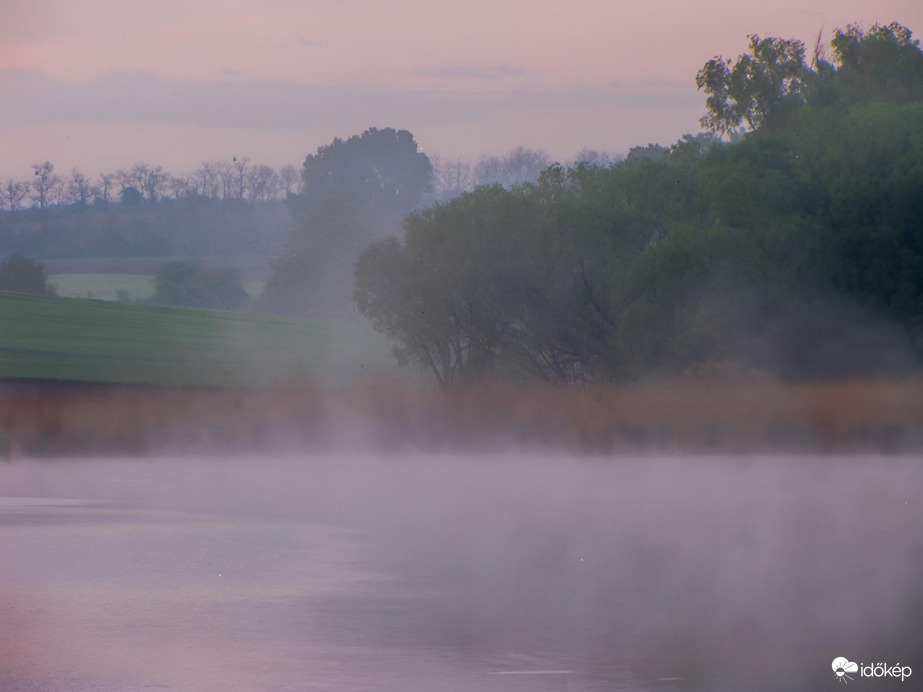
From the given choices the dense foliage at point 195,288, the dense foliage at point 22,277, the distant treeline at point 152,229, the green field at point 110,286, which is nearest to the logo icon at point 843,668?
the dense foliage at point 22,277

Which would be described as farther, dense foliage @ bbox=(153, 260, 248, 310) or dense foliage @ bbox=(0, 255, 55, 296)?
dense foliage @ bbox=(153, 260, 248, 310)

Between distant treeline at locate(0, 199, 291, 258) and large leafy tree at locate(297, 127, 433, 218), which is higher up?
large leafy tree at locate(297, 127, 433, 218)

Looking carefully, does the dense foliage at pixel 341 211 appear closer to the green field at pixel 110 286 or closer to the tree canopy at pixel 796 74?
the green field at pixel 110 286

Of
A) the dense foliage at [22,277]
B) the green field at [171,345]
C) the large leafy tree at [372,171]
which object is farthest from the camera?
the large leafy tree at [372,171]

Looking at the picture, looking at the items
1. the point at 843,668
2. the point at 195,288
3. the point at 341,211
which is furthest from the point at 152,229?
the point at 843,668

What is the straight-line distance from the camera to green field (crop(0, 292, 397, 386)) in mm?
34094

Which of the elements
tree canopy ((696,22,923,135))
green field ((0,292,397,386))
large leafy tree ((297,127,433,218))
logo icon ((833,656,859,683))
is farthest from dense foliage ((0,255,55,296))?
logo icon ((833,656,859,683))

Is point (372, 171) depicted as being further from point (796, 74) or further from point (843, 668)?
point (843, 668)

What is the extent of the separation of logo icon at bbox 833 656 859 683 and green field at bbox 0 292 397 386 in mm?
26898

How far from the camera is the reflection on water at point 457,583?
7.33m

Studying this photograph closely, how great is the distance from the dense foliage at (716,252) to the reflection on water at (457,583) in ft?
33.3

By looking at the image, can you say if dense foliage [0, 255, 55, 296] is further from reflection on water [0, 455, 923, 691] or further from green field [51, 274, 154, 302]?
→ reflection on water [0, 455, 923, 691]

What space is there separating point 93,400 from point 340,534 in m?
18.1

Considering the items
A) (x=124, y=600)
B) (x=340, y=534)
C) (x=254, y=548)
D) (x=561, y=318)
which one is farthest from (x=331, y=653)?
(x=561, y=318)
